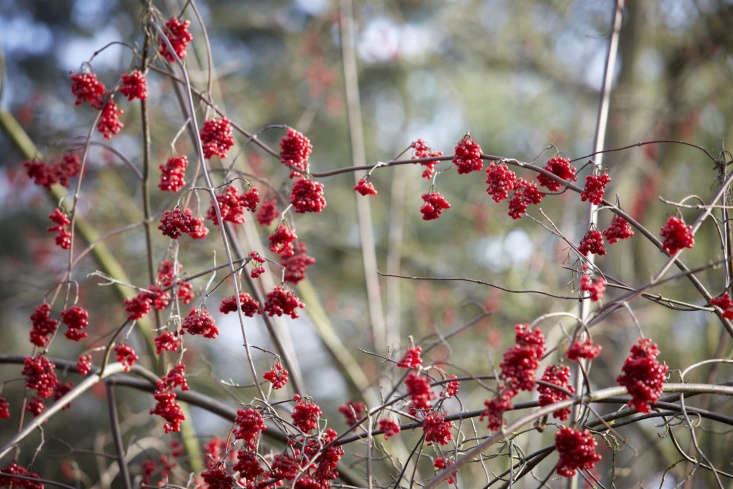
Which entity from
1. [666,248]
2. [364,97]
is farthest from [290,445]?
[364,97]

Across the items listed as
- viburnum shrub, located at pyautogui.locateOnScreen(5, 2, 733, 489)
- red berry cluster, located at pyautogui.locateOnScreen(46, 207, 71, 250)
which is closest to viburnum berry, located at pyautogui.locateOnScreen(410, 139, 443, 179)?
viburnum shrub, located at pyautogui.locateOnScreen(5, 2, 733, 489)

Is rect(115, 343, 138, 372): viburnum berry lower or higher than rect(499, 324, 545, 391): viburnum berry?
higher

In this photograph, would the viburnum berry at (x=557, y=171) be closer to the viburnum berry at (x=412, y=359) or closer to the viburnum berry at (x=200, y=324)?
the viburnum berry at (x=412, y=359)

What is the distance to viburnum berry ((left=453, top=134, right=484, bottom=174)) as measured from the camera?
6.25 feet

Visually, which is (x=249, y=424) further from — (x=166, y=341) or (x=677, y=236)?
(x=677, y=236)

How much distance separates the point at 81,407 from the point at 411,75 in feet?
16.6

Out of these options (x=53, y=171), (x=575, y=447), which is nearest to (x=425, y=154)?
(x=575, y=447)

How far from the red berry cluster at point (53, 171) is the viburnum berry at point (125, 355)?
0.78 metres

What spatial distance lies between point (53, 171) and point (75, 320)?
0.74 meters

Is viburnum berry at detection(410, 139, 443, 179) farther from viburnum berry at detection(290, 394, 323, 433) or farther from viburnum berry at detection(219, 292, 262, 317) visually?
viburnum berry at detection(290, 394, 323, 433)

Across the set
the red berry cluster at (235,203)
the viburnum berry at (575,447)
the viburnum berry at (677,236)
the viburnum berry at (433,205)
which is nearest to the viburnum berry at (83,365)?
the red berry cluster at (235,203)

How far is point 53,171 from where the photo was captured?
250cm

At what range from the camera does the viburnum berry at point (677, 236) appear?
5.26ft

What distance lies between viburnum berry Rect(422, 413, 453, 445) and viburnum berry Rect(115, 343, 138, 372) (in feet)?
2.68
